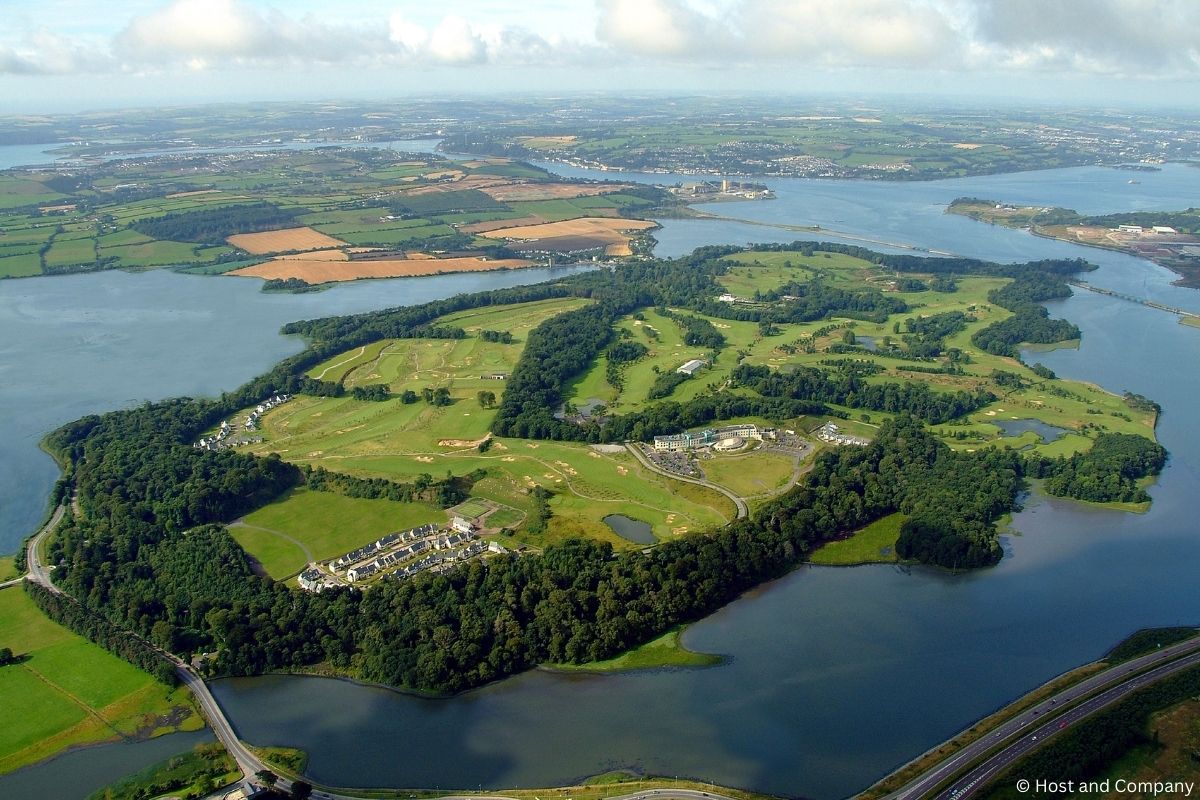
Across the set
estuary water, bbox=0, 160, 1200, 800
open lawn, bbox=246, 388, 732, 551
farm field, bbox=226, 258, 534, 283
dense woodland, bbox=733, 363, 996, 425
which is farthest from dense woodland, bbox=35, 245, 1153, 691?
farm field, bbox=226, 258, 534, 283

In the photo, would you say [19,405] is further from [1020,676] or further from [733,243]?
[733,243]

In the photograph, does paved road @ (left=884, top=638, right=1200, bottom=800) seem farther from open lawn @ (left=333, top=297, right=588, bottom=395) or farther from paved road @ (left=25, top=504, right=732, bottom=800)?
open lawn @ (left=333, top=297, right=588, bottom=395)

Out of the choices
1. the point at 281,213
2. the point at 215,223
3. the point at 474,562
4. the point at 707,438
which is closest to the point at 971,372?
the point at 707,438

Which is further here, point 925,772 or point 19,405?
point 19,405

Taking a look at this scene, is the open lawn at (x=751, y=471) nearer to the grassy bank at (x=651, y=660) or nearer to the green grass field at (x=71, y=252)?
the grassy bank at (x=651, y=660)

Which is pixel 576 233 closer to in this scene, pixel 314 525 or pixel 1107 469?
pixel 1107 469

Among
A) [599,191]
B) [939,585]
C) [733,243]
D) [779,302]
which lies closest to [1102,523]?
[939,585]
